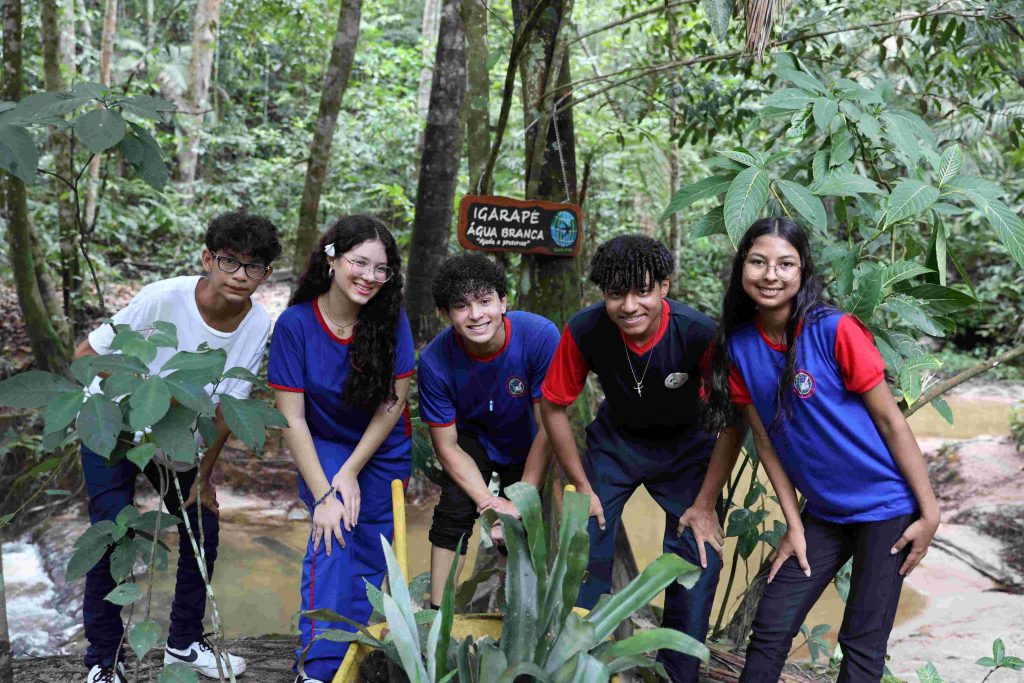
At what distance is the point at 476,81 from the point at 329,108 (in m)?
1.38

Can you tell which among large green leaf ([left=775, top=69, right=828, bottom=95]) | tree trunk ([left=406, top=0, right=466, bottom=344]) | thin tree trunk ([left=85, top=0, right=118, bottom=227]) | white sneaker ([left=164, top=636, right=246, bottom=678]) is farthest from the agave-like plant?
thin tree trunk ([left=85, top=0, right=118, bottom=227])

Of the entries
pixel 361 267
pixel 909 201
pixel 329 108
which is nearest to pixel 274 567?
pixel 329 108

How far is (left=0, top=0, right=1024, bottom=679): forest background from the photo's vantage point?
227 centimetres

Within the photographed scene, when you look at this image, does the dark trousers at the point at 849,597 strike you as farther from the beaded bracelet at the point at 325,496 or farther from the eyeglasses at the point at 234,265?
the eyeglasses at the point at 234,265

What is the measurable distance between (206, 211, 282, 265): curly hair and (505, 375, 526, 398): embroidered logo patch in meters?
0.75

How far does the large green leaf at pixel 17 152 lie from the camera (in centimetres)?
163

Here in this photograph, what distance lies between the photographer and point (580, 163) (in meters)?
10.0

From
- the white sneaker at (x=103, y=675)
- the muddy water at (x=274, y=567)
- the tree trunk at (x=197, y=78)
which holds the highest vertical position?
the tree trunk at (x=197, y=78)

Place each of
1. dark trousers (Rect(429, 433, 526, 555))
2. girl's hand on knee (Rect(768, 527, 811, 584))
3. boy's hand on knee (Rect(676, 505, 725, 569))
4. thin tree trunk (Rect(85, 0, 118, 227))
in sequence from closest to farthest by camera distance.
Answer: girl's hand on knee (Rect(768, 527, 811, 584)) → boy's hand on knee (Rect(676, 505, 725, 569)) → dark trousers (Rect(429, 433, 526, 555)) → thin tree trunk (Rect(85, 0, 118, 227))

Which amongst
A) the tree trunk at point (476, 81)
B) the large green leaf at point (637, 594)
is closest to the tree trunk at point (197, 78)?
the tree trunk at point (476, 81)

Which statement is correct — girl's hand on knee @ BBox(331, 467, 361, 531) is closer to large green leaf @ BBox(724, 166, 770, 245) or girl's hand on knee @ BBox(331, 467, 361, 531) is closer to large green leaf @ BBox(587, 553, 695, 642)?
large green leaf @ BBox(587, 553, 695, 642)

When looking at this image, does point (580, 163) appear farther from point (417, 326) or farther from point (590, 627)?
point (590, 627)

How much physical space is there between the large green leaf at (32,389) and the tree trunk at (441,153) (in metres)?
3.72

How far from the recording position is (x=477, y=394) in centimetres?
256
